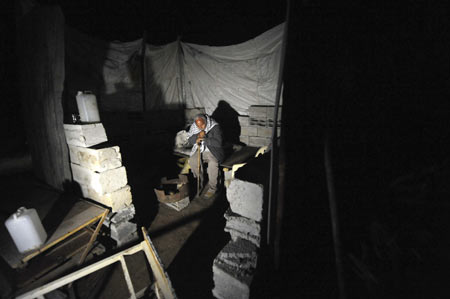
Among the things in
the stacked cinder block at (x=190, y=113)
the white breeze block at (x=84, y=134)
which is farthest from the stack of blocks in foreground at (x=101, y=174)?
the stacked cinder block at (x=190, y=113)

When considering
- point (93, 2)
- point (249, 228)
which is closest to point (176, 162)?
point (249, 228)

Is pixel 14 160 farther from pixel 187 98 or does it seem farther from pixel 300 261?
pixel 300 261

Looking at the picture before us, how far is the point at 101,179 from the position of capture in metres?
2.62

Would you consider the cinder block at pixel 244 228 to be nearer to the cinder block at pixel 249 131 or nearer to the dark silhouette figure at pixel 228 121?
the cinder block at pixel 249 131

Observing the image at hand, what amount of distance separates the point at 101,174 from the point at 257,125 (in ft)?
15.5

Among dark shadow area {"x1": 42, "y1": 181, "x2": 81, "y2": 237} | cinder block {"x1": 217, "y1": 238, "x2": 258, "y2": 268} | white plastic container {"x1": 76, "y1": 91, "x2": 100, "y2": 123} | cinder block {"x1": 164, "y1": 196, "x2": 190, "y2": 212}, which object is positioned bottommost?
cinder block {"x1": 164, "y1": 196, "x2": 190, "y2": 212}

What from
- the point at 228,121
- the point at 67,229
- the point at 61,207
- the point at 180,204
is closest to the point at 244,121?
the point at 228,121

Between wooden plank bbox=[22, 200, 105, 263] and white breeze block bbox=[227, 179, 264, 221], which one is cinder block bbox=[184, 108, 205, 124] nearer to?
wooden plank bbox=[22, 200, 105, 263]

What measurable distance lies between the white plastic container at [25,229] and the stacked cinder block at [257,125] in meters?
5.36

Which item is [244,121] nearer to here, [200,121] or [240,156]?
[240,156]

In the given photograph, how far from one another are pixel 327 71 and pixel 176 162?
214 inches

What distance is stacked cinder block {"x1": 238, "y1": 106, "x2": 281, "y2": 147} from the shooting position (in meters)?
6.09

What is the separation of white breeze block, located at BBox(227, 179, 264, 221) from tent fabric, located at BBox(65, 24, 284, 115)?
503 centimetres

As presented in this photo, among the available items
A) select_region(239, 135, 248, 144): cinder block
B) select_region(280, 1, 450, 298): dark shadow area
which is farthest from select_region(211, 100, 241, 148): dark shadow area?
select_region(280, 1, 450, 298): dark shadow area
